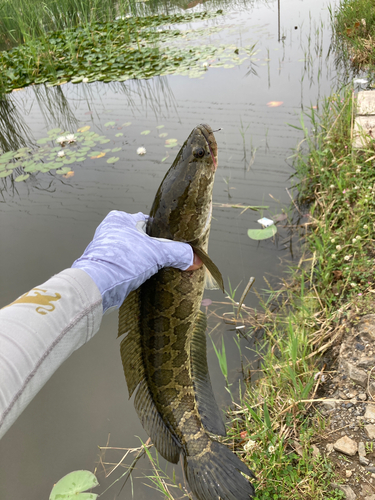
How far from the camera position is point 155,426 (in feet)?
6.27

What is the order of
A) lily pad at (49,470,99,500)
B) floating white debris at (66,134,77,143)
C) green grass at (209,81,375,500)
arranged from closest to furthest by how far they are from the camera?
green grass at (209,81,375,500), lily pad at (49,470,99,500), floating white debris at (66,134,77,143)

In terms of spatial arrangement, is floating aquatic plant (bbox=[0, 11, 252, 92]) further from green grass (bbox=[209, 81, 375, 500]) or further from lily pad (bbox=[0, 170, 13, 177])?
green grass (bbox=[209, 81, 375, 500])

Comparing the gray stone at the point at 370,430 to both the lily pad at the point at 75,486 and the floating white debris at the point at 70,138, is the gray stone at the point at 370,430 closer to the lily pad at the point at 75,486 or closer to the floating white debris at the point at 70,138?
the lily pad at the point at 75,486

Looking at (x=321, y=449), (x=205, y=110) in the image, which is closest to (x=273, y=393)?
(x=321, y=449)

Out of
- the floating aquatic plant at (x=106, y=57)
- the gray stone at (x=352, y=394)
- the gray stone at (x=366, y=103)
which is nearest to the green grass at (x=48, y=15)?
the floating aquatic plant at (x=106, y=57)

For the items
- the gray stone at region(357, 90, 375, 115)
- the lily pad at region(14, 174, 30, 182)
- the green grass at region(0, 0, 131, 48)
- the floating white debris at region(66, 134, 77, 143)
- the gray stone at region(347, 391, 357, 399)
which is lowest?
the gray stone at region(347, 391, 357, 399)

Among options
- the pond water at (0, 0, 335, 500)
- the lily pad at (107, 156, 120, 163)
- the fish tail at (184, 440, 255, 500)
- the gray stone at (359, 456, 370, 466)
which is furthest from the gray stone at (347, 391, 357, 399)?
the lily pad at (107, 156, 120, 163)

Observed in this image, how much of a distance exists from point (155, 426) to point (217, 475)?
443 millimetres

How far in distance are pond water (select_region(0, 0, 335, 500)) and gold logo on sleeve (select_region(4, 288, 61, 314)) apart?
4.12 ft

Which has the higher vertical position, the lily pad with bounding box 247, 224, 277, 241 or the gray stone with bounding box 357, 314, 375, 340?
the gray stone with bounding box 357, 314, 375, 340

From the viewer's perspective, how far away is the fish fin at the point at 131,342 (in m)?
1.99

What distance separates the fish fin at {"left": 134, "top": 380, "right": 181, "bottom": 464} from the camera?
6.13 feet

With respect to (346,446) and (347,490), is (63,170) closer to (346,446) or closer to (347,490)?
(346,446)

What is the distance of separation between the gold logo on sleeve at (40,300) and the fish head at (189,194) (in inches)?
34.2
